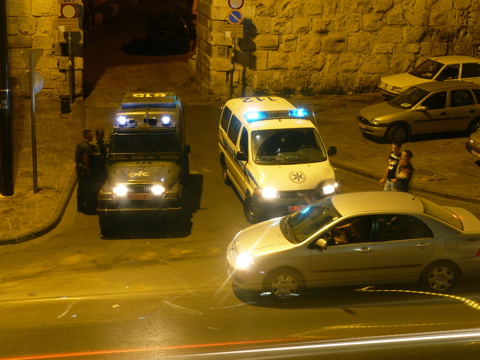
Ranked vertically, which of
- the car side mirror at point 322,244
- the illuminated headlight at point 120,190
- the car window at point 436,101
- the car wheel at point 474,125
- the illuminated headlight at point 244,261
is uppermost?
the car side mirror at point 322,244

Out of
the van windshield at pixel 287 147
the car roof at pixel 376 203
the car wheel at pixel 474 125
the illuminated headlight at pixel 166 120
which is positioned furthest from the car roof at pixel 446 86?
the car roof at pixel 376 203

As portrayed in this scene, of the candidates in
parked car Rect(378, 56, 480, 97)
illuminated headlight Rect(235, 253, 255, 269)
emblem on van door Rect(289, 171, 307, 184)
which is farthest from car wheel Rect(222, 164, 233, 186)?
parked car Rect(378, 56, 480, 97)

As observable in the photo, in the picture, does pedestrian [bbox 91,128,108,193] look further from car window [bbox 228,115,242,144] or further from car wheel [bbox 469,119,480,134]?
car wheel [bbox 469,119,480,134]

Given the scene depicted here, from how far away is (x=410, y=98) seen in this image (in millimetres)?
19453

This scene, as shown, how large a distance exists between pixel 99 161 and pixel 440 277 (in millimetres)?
7135

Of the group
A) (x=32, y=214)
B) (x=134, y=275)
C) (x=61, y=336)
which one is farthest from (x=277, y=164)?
(x=61, y=336)

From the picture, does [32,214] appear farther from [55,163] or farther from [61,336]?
[61,336]

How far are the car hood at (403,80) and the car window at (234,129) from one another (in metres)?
7.84

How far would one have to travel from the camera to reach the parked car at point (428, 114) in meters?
18.9

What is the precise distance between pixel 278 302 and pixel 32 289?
12.5 ft

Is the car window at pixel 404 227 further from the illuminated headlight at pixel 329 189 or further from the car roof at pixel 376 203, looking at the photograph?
the illuminated headlight at pixel 329 189

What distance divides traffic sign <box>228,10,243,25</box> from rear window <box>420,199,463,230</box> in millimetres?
12335

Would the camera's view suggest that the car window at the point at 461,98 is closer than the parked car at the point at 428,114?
No

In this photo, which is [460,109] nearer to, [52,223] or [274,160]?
[274,160]
